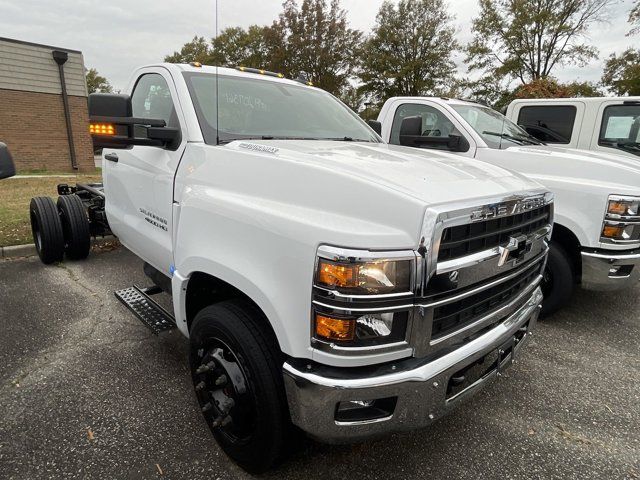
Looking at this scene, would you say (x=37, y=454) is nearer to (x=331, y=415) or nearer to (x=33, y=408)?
(x=33, y=408)

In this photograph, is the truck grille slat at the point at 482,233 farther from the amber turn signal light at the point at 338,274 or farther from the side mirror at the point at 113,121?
the side mirror at the point at 113,121

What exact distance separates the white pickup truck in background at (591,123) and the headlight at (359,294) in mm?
6036

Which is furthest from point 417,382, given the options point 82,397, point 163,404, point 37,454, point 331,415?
point 82,397

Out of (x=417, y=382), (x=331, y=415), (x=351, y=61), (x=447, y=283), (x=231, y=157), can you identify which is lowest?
(x=331, y=415)

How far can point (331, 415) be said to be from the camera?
1.66 m

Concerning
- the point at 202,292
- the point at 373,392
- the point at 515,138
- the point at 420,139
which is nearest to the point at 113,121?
the point at 202,292

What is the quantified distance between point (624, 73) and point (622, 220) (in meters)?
25.2

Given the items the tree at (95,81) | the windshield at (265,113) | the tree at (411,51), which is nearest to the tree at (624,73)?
the tree at (411,51)

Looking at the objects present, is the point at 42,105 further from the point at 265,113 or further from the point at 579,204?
the point at 579,204

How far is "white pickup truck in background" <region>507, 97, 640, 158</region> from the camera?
20.3ft

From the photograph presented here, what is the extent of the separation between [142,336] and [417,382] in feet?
8.58

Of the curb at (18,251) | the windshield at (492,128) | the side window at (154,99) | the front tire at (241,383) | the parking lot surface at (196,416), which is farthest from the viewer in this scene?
the curb at (18,251)

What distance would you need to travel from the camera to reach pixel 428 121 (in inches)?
205

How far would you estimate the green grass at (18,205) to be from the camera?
588cm
